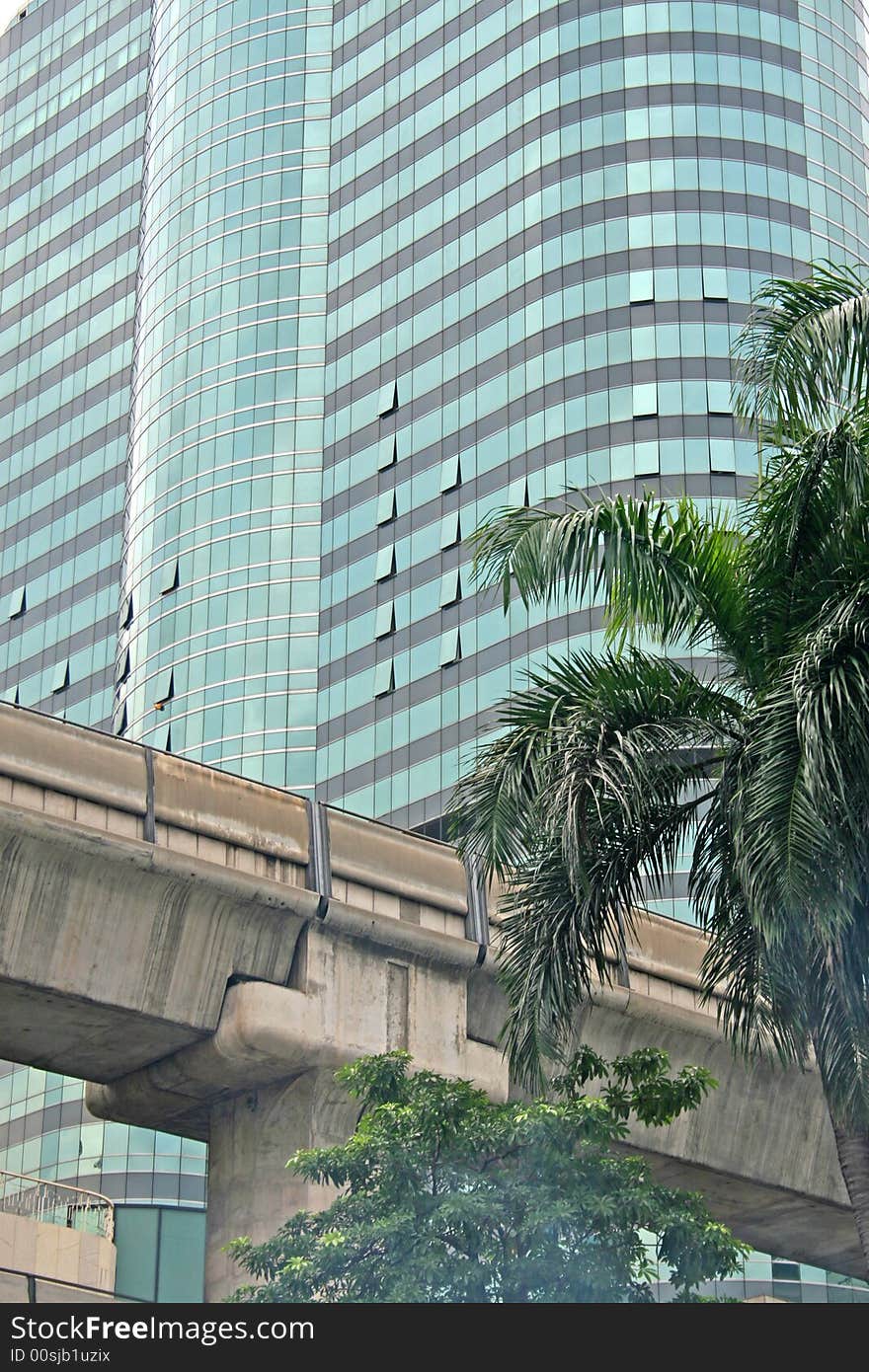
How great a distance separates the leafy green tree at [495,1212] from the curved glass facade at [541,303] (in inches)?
2631

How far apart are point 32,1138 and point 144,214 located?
2009 inches

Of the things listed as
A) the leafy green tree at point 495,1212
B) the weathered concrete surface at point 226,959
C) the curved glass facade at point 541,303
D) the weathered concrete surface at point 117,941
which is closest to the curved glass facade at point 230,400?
the curved glass facade at point 541,303

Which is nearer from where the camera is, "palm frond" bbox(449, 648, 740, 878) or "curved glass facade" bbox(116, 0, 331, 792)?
"palm frond" bbox(449, 648, 740, 878)

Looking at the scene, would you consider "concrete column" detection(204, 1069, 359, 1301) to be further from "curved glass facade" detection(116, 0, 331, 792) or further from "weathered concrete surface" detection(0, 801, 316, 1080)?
"curved glass facade" detection(116, 0, 331, 792)

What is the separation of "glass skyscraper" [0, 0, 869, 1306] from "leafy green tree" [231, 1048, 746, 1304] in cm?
6216

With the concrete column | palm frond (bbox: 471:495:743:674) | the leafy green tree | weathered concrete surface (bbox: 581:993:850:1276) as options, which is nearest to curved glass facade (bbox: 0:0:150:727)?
weathered concrete surface (bbox: 581:993:850:1276)

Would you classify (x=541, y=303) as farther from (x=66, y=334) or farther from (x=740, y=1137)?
(x=740, y=1137)

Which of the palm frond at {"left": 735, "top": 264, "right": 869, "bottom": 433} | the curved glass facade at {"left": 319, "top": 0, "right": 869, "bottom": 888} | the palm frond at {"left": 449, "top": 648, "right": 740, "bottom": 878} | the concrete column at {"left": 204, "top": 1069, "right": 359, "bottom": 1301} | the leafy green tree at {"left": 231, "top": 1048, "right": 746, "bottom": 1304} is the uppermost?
the curved glass facade at {"left": 319, "top": 0, "right": 869, "bottom": 888}

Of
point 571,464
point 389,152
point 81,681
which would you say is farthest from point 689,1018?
point 81,681

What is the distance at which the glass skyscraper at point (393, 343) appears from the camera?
9419 cm

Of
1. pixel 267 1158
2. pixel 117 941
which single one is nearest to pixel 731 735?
pixel 117 941

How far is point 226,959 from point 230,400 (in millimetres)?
83456

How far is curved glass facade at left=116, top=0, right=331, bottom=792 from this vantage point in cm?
10331
